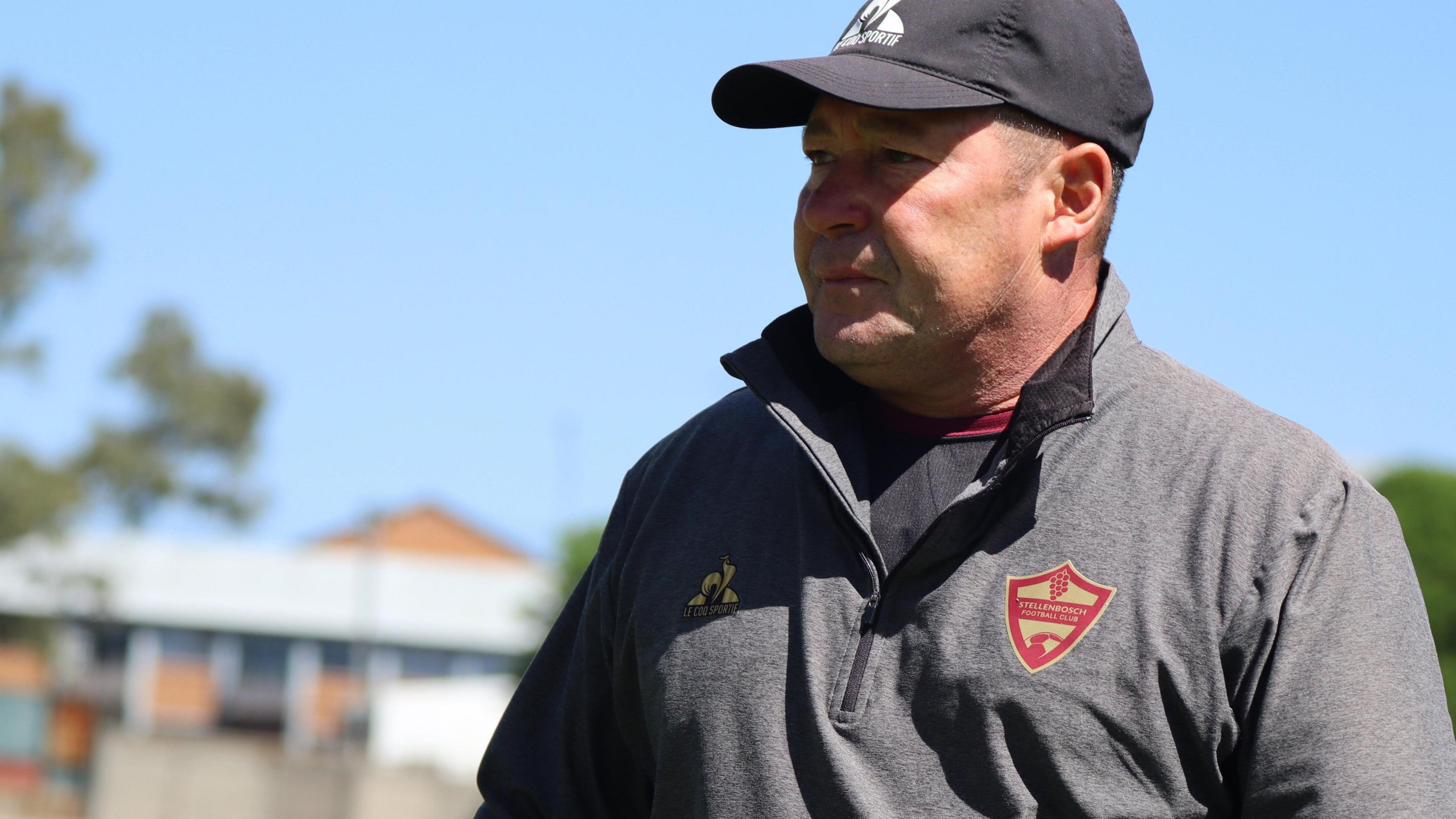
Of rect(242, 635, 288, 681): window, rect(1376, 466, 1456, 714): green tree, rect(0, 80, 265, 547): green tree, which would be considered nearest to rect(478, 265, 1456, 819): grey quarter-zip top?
rect(1376, 466, 1456, 714): green tree

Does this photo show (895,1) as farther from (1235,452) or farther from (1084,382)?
(1235,452)

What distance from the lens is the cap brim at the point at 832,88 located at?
2.45 meters

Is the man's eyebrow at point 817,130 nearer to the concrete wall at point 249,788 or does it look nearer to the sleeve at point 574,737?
the sleeve at point 574,737

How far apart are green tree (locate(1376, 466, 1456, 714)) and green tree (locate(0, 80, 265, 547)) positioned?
2290 cm

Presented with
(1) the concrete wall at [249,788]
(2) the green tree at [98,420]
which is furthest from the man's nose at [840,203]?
(2) the green tree at [98,420]

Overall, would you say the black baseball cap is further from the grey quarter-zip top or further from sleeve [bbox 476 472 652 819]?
sleeve [bbox 476 472 652 819]

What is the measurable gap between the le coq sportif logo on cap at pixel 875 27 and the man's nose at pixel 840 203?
0.19m

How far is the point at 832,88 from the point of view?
2.47 m

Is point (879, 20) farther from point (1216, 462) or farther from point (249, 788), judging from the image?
point (249, 788)

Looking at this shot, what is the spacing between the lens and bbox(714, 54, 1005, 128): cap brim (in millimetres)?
2447

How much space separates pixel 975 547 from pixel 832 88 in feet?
2.26

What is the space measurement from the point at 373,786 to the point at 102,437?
59.3 ft

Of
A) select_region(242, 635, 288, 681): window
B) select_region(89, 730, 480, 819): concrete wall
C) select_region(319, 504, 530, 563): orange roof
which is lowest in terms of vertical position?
select_region(242, 635, 288, 681): window

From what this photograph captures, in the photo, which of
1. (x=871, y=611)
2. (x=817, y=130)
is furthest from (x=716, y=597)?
(x=817, y=130)
